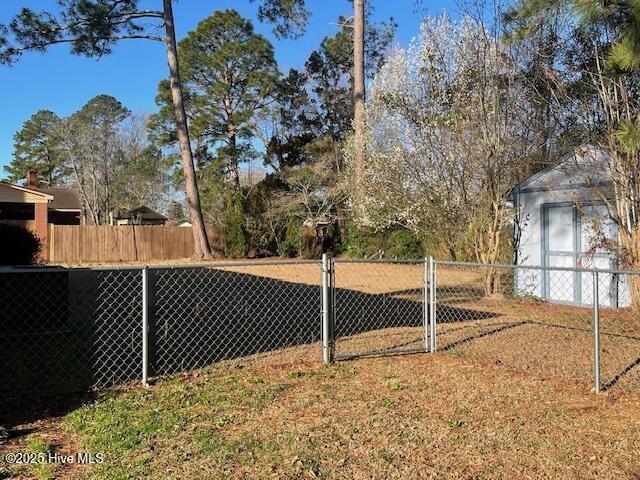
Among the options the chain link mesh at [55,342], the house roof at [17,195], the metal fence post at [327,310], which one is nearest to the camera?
the chain link mesh at [55,342]

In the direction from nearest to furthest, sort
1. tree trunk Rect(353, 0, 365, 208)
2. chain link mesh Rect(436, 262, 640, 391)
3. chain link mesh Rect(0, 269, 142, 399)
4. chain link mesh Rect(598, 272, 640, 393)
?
chain link mesh Rect(0, 269, 142, 399) → chain link mesh Rect(598, 272, 640, 393) → chain link mesh Rect(436, 262, 640, 391) → tree trunk Rect(353, 0, 365, 208)

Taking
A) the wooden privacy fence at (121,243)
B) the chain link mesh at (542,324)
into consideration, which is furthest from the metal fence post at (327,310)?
the wooden privacy fence at (121,243)

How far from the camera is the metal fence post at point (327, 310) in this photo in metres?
5.57

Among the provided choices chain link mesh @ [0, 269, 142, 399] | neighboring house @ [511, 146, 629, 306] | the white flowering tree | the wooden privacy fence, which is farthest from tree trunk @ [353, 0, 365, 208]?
chain link mesh @ [0, 269, 142, 399]

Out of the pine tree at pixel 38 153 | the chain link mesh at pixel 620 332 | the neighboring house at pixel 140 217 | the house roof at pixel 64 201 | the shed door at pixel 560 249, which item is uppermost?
the pine tree at pixel 38 153

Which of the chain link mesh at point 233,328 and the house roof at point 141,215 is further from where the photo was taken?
the house roof at point 141,215

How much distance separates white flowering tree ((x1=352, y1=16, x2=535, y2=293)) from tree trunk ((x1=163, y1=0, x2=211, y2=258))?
6.66 m

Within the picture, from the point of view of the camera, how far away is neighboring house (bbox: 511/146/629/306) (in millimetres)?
9438

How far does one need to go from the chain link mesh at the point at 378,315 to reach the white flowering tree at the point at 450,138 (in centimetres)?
190

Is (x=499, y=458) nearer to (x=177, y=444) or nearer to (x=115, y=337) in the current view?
(x=177, y=444)

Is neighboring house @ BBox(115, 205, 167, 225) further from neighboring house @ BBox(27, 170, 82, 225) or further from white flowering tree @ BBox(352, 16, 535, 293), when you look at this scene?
white flowering tree @ BBox(352, 16, 535, 293)

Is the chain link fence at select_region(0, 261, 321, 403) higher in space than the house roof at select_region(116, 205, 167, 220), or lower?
Answer: lower

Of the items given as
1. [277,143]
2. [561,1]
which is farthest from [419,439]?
[277,143]

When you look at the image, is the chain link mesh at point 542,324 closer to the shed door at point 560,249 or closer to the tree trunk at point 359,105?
the shed door at point 560,249
